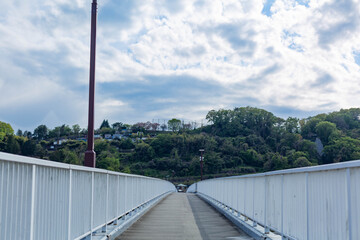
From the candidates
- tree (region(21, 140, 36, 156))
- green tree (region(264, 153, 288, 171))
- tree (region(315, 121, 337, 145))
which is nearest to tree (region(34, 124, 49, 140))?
tree (region(21, 140, 36, 156))

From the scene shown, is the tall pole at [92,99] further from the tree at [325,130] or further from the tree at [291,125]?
the tree at [291,125]

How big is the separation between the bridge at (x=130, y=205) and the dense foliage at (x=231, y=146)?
3173 inches

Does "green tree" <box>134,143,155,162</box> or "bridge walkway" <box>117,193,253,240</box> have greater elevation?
"green tree" <box>134,143,155,162</box>

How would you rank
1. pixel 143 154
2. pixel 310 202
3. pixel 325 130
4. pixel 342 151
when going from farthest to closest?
pixel 325 130 → pixel 143 154 → pixel 342 151 → pixel 310 202

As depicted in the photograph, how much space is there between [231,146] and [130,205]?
13877 centimetres

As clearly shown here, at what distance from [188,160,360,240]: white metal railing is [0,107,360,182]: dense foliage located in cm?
8302

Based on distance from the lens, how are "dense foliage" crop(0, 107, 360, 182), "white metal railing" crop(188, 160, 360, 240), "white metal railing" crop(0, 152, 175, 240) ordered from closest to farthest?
"white metal railing" crop(0, 152, 175, 240) < "white metal railing" crop(188, 160, 360, 240) < "dense foliage" crop(0, 107, 360, 182)

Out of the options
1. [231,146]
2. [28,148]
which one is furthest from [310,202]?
[231,146]

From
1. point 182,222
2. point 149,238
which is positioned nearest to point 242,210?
point 182,222

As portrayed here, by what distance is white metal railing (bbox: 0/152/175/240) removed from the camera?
13.6 ft

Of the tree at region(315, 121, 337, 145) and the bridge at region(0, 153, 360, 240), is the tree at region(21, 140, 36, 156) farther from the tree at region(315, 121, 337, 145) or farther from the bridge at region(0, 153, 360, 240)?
the tree at region(315, 121, 337, 145)

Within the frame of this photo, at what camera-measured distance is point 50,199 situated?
549 cm

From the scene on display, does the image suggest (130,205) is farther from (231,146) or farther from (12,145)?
(231,146)

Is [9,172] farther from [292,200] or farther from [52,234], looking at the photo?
[292,200]
